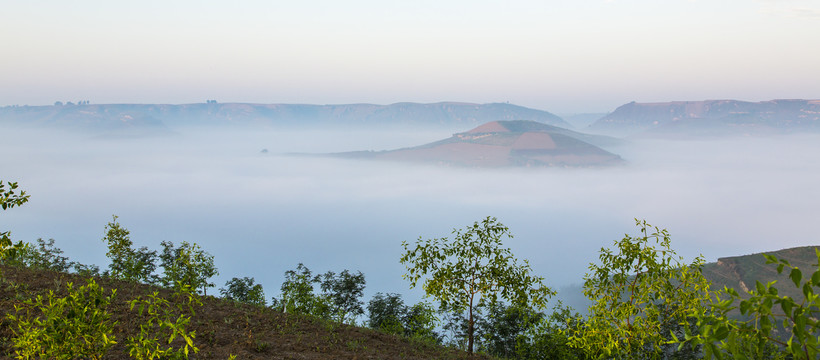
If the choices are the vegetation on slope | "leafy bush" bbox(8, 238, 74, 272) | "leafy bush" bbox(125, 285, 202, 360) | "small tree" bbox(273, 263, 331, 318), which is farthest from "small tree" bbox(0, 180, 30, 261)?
"leafy bush" bbox(8, 238, 74, 272)

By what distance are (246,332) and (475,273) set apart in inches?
418

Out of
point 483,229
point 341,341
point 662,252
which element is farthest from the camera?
point 483,229

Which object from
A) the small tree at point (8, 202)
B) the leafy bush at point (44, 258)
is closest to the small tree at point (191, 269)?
the leafy bush at point (44, 258)

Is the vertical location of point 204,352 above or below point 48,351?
below

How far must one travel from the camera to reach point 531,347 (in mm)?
24938

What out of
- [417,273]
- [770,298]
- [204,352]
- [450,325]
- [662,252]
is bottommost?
[450,325]

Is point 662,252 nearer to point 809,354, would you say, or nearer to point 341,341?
point 809,354

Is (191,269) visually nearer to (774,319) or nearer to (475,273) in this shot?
(475,273)

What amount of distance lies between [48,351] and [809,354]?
36.6 feet

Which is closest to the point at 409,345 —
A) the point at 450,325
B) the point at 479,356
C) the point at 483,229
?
the point at 479,356

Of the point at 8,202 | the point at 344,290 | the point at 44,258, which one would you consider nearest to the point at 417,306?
the point at 8,202

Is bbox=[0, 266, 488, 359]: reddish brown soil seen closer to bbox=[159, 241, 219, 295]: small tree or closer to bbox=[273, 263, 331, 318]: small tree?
bbox=[159, 241, 219, 295]: small tree

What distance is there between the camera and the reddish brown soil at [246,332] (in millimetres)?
16656

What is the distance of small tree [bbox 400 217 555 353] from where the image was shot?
70.0 feet
